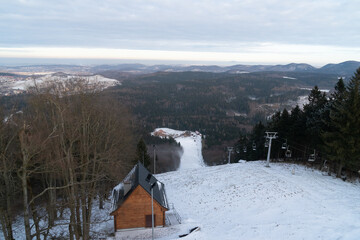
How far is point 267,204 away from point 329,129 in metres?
11.6

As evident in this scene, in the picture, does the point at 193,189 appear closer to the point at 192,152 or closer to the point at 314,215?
the point at 314,215

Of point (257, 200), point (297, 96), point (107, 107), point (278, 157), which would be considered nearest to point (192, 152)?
point (278, 157)

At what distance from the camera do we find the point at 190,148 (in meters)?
84.8

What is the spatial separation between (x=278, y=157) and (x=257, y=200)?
15.8m

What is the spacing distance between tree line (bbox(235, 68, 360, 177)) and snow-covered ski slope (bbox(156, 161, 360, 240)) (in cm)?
261

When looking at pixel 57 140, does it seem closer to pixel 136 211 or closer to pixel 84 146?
pixel 84 146

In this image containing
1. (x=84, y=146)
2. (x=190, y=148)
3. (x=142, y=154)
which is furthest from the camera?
(x=190, y=148)

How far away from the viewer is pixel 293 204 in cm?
1688

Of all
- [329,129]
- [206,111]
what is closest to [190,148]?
[329,129]

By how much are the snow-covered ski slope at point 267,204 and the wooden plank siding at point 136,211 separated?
6.32 feet

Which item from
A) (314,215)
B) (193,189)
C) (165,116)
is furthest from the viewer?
(165,116)

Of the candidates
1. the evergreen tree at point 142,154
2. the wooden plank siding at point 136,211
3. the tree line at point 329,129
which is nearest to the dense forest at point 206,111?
the evergreen tree at point 142,154

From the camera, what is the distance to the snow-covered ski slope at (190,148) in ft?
209

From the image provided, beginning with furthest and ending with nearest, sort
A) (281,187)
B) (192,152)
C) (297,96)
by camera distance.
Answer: (297,96) → (192,152) → (281,187)
